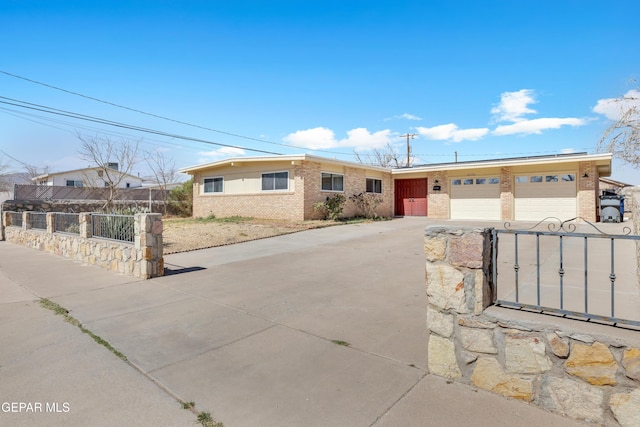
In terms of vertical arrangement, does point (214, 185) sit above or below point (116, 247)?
above

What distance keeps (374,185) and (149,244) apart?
15.6 m

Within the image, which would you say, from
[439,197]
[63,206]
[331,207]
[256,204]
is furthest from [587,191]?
[63,206]

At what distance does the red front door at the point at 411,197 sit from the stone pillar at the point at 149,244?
16.7 meters

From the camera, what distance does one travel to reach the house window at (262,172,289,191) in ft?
56.2

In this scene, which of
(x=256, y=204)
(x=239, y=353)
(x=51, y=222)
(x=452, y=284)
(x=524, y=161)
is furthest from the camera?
(x=256, y=204)

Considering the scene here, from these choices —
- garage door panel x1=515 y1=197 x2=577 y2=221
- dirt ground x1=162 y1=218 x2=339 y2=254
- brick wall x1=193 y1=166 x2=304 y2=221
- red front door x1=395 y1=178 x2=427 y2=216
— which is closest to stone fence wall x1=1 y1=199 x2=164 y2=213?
dirt ground x1=162 y1=218 x2=339 y2=254

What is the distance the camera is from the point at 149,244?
6.55 metres

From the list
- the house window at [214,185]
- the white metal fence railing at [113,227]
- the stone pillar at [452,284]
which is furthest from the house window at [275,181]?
the stone pillar at [452,284]

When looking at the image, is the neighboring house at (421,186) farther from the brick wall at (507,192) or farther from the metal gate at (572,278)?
the metal gate at (572,278)

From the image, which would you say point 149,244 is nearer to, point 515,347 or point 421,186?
point 515,347

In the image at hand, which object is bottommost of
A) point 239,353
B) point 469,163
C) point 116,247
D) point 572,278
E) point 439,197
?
point 239,353

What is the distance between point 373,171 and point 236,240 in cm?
1117

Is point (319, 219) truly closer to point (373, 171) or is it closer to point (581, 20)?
point (373, 171)

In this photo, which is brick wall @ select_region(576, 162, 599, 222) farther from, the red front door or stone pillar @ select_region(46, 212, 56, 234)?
stone pillar @ select_region(46, 212, 56, 234)
